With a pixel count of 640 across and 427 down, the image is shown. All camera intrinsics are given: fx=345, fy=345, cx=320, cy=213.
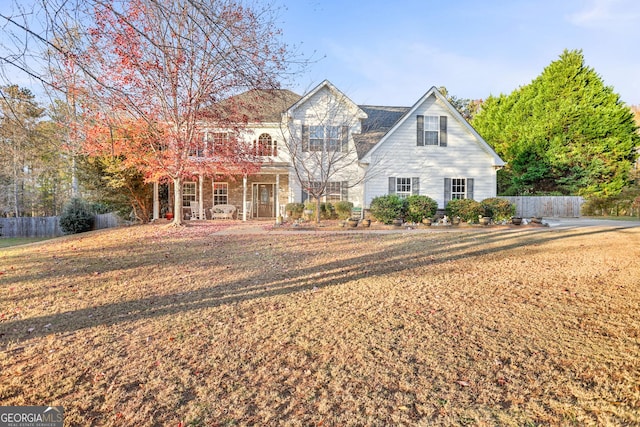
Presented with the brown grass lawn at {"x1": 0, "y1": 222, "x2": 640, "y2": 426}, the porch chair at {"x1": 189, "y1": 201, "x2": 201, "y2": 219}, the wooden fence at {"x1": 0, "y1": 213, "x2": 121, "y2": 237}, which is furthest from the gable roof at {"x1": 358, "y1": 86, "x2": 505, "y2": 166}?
the wooden fence at {"x1": 0, "y1": 213, "x2": 121, "y2": 237}

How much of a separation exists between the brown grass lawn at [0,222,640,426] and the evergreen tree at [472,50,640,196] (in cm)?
2056

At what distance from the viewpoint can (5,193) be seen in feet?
76.3

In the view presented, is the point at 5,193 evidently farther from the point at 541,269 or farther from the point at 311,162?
the point at 541,269

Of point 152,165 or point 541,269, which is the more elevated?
point 152,165

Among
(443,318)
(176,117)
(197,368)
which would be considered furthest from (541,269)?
(176,117)

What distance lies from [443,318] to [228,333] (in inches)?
103

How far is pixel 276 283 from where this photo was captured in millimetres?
6031

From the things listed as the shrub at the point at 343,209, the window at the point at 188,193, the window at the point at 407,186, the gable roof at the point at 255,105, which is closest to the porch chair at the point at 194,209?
the window at the point at 188,193

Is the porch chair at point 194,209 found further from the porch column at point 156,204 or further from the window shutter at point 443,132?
the window shutter at point 443,132

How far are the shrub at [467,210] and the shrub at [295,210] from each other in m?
7.32

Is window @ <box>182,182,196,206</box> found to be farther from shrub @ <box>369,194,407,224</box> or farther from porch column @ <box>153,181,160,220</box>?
shrub @ <box>369,194,407,224</box>

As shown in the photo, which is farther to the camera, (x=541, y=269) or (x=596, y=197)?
(x=596, y=197)

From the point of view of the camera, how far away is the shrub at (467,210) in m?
15.7

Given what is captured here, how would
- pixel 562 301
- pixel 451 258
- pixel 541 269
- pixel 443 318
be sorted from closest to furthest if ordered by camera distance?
pixel 443 318, pixel 562 301, pixel 541 269, pixel 451 258
